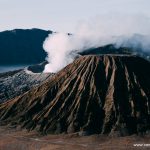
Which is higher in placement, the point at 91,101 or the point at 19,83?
the point at 91,101

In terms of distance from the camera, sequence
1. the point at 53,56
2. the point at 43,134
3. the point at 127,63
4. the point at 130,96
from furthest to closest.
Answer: the point at 53,56 → the point at 127,63 → the point at 130,96 → the point at 43,134

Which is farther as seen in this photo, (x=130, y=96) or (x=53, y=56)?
(x=53, y=56)

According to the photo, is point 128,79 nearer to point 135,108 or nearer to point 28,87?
point 135,108

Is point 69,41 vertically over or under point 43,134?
over

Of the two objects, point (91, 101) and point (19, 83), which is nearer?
point (91, 101)

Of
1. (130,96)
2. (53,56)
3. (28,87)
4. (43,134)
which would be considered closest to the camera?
(43,134)

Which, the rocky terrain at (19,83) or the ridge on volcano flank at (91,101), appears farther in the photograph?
the rocky terrain at (19,83)

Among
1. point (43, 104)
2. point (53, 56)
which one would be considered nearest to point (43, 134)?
point (43, 104)
